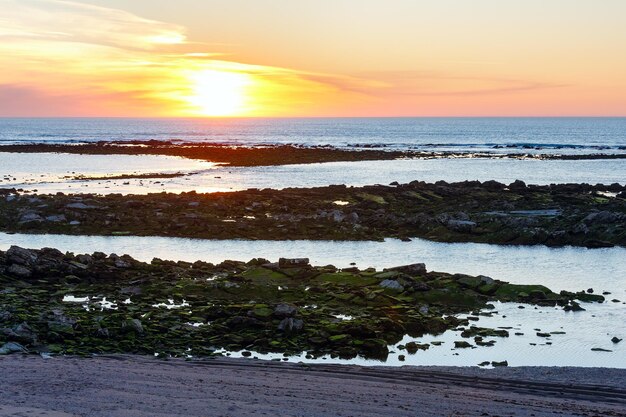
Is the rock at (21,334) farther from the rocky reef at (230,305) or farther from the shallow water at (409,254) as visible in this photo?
the shallow water at (409,254)

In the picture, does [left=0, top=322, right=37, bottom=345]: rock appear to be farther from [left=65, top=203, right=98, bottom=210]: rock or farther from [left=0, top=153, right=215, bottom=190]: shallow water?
[left=0, top=153, right=215, bottom=190]: shallow water

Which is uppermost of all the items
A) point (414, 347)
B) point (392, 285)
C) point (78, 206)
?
point (392, 285)

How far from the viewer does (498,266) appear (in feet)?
92.3

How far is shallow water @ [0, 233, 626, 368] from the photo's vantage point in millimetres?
17156

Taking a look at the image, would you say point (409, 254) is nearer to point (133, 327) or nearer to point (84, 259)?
point (84, 259)

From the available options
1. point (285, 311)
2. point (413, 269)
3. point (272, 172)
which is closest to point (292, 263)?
point (413, 269)

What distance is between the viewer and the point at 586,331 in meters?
19.1

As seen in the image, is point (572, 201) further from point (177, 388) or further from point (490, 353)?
point (177, 388)

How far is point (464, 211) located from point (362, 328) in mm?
23924

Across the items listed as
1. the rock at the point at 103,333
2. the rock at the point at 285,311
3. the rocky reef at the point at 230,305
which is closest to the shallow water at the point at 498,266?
the rocky reef at the point at 230,305

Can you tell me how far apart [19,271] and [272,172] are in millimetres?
52969

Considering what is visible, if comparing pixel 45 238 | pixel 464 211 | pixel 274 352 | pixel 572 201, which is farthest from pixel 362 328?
pixel 572 201

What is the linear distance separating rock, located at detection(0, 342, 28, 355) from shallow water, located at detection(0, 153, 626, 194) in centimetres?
3564

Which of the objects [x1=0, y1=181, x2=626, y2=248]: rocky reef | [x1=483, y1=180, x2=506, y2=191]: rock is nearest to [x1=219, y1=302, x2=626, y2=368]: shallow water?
[x1=0, y1=181, x2=626, y2=248]: rocky reef
